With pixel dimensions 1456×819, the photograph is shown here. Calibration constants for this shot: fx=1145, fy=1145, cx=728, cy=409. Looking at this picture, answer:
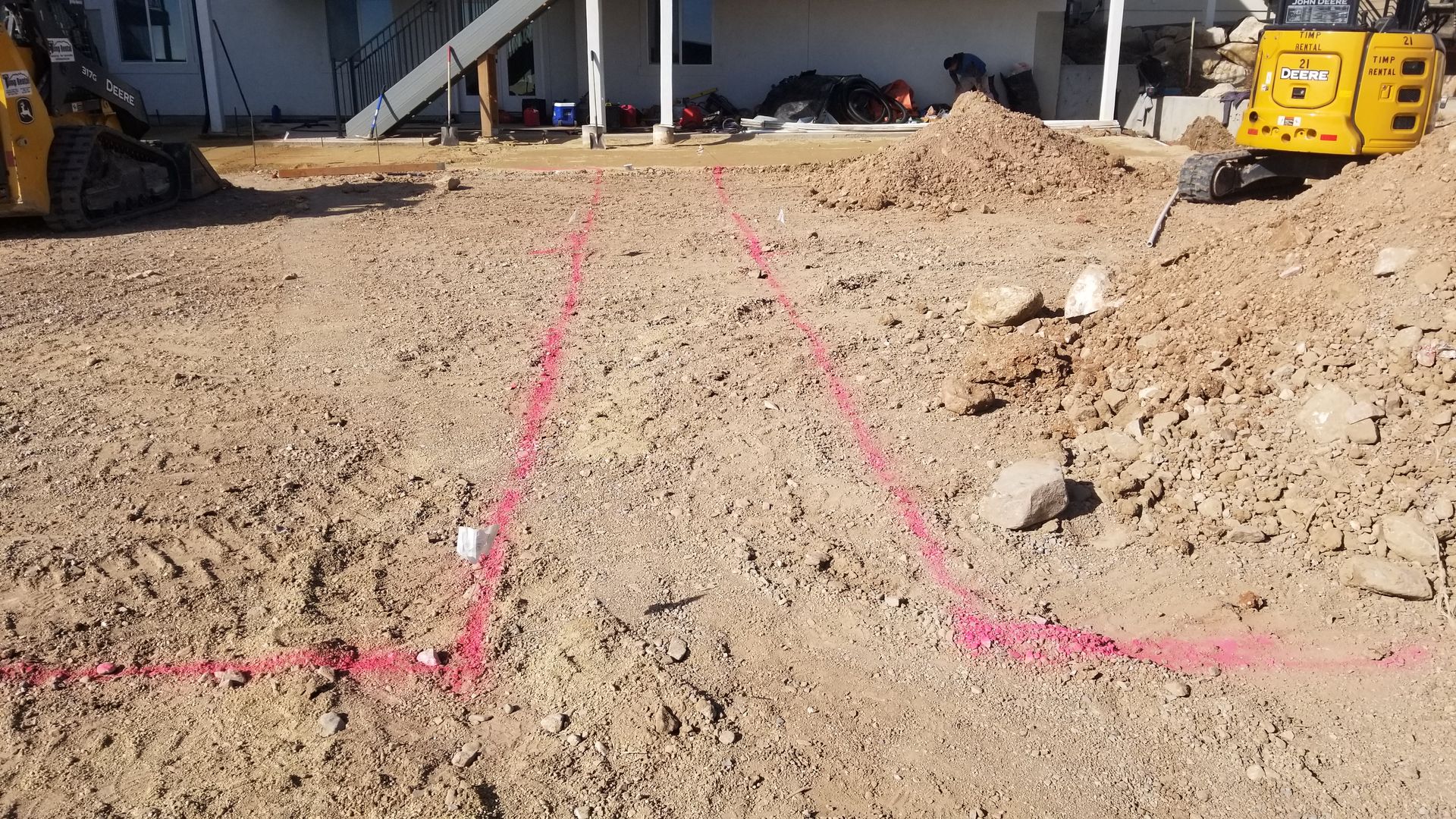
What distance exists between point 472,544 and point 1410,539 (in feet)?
12.5

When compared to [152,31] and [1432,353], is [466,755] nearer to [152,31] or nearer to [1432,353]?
[1432,353]

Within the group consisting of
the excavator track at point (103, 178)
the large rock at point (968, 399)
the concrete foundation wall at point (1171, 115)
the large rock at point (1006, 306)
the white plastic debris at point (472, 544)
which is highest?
the concrete foundation wall at point (1171, 115)

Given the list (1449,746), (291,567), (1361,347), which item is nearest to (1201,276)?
(1361,347)

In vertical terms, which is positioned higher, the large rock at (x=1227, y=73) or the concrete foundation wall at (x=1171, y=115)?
the large rock at (x=1227, y=73)

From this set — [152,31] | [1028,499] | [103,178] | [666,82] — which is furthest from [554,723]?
[152,31]

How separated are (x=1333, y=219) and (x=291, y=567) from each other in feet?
19.3

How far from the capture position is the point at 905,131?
19.4 m

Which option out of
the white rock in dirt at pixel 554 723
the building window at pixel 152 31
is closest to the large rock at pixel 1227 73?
the building window at pixel 152 31

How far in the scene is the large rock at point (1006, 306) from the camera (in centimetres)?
720

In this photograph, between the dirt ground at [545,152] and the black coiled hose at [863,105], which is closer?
the dirt ground at [545,152]

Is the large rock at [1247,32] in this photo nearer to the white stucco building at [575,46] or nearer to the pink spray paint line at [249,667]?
Result: the white stucco building at [575,46]

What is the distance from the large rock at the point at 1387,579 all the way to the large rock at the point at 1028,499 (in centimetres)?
119

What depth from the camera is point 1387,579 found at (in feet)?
15.1

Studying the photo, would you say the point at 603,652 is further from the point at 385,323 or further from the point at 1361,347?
the point at 385,323
